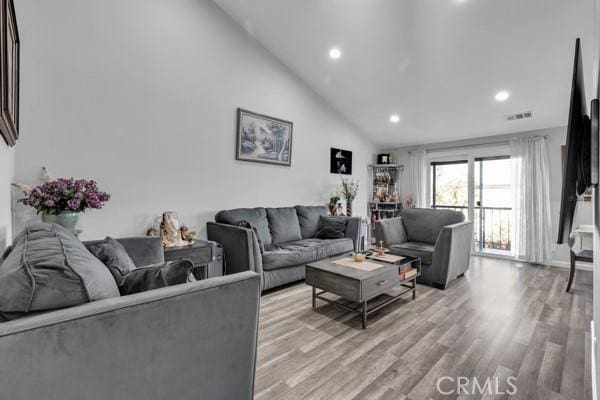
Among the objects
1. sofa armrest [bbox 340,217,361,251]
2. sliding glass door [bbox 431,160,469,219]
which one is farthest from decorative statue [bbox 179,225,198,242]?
sliding glass door [bbox 431,160,469,219]

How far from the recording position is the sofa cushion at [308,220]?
13.7ft

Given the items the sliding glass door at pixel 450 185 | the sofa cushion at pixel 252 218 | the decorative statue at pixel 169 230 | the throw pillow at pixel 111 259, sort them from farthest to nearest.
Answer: the sliding glass door at pixel 450 185 → the sofa cushion at pixel 252 218 → the decorative statue at pixel 169 230 → the throw pillow at pixel 111 259

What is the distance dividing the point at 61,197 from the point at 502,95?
16.1 feet

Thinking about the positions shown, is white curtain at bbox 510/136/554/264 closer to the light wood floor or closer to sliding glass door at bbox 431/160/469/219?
sliding glass door at bbox 431/160/469/219

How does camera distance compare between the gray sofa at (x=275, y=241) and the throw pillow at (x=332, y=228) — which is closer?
the gray sofa at (x=275, y=241)

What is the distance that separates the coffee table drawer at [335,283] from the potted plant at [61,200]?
1854 mm

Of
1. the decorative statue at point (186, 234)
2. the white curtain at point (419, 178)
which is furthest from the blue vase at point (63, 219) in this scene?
the white curtain at point (419, 178)

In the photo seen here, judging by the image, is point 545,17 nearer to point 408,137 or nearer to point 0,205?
point 408,137

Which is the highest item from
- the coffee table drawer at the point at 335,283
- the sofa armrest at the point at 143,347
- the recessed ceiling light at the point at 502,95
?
the recessed ceiling light at the point at 502,95

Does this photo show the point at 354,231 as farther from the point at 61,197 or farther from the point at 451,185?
the point at 61,197

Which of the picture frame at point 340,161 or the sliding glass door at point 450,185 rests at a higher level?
the picture frame at point 340,161

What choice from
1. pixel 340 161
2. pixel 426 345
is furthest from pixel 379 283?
pixel 340 161

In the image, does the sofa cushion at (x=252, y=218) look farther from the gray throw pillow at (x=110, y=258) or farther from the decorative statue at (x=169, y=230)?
the gray throw pillow at (x=110, y=258)

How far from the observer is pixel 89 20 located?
8.38 ft
